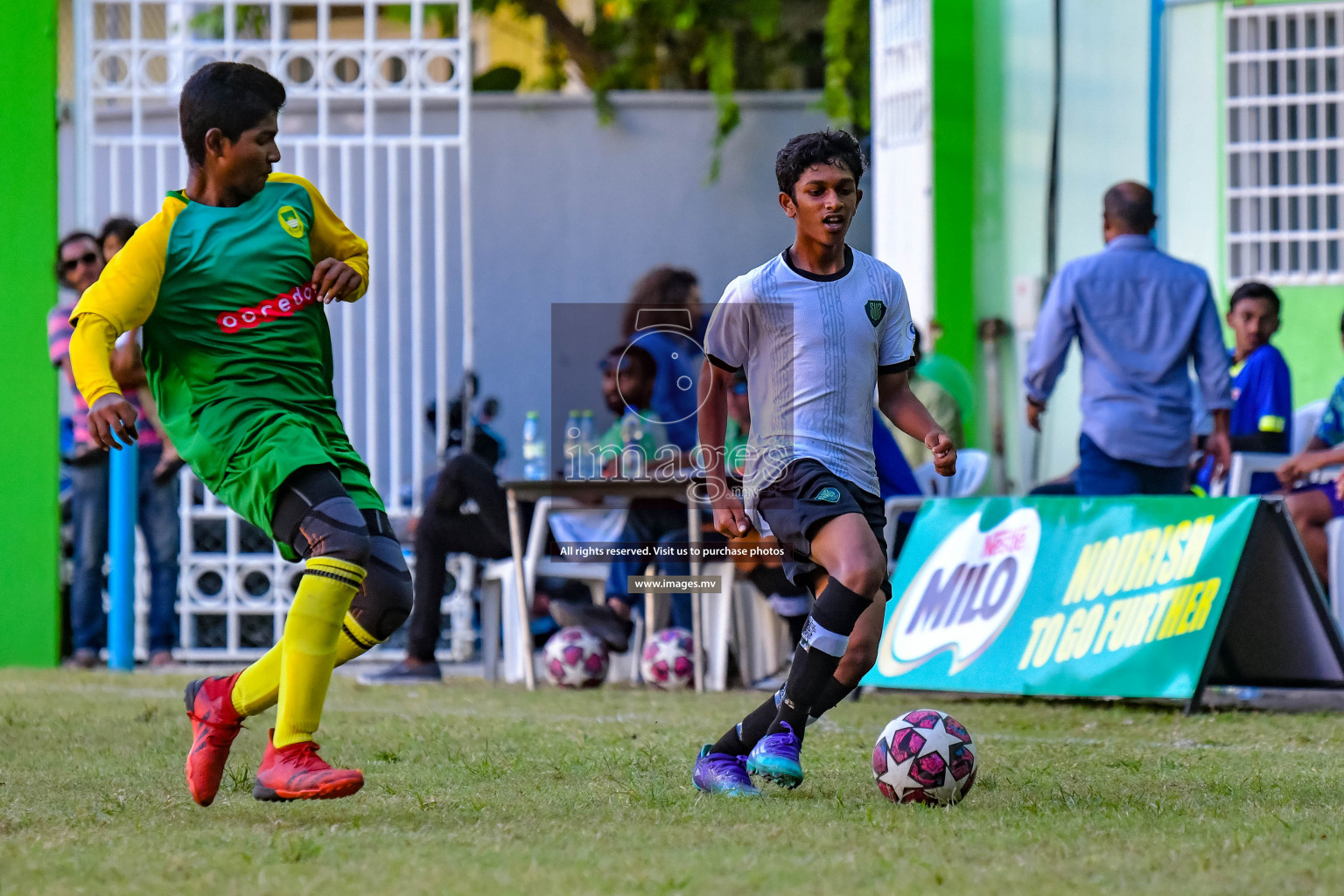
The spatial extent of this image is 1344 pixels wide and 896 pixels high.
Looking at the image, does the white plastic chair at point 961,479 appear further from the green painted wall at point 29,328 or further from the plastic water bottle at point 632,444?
the green painted wall at point 29,328

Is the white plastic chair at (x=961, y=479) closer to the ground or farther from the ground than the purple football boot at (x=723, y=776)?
farther from the ground

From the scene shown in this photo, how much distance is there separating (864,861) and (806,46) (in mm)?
13108

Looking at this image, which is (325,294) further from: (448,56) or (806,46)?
(806,46)

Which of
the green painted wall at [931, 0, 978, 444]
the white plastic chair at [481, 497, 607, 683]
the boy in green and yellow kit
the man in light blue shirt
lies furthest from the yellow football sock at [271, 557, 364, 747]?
the green painted wall at [931, 0, 978, 444]

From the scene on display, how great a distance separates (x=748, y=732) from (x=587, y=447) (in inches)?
171

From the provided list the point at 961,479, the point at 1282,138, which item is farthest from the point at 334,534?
the point at 1282,138

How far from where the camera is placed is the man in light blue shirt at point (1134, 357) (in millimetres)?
8352

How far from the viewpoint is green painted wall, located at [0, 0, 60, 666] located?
10633mm

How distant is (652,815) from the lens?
185 inches

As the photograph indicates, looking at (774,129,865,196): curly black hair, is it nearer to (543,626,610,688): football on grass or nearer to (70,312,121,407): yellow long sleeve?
(70,312,121,407): yellow long sleeve

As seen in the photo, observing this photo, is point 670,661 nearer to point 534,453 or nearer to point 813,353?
point 534,453

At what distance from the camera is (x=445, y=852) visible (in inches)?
160

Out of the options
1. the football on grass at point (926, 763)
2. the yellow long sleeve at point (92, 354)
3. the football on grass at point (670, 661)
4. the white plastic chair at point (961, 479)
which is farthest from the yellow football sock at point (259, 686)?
the white plastic chair at point (961, 479)

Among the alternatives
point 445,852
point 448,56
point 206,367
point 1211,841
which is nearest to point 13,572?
point 448,56
